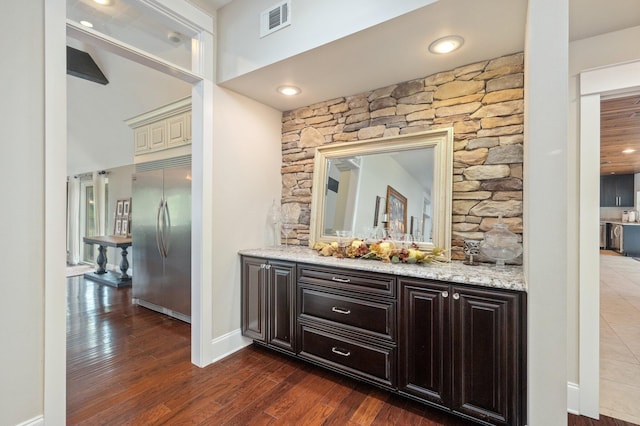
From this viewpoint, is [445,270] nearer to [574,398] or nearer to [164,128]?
[574,398]

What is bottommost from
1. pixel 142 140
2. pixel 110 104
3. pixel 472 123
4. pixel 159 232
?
pixel 159 232

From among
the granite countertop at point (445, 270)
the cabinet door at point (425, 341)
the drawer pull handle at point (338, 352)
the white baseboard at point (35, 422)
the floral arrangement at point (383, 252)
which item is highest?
the floral arrangement at point (383, 252)

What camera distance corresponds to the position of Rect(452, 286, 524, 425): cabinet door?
1.60 metres

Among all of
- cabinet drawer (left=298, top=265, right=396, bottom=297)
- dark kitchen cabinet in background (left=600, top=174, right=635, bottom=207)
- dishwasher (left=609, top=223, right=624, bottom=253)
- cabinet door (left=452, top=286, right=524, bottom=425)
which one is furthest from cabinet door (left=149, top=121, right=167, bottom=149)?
dark kitchen cabinet in background (left=600, top=174, right=635, bottom=207)

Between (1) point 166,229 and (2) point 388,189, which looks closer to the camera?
(2) point 388,189

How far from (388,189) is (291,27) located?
1.51m

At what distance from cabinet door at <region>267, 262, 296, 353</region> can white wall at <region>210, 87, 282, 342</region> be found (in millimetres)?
431

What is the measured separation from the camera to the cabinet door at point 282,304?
8.11 feet

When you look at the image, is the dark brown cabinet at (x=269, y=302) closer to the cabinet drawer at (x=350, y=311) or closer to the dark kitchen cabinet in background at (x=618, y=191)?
the cabinet drawer at (x=350, y=311)

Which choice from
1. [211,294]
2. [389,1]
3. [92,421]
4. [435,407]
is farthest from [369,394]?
[389,1]

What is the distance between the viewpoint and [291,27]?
7.04 feet

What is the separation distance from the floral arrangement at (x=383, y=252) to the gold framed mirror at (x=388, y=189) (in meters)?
0.20

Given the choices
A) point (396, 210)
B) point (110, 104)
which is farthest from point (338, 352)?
point (110, 104)

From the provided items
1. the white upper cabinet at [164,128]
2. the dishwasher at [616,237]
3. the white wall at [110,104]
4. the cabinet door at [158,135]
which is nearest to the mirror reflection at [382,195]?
the white upper cabinet at [164,128]
